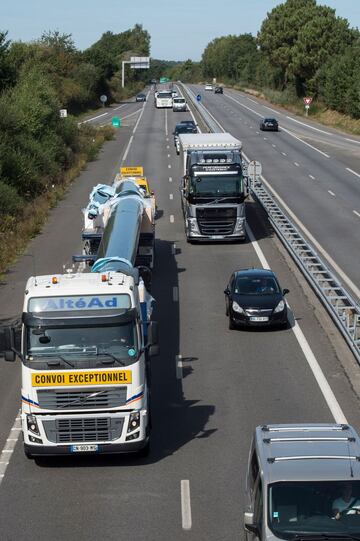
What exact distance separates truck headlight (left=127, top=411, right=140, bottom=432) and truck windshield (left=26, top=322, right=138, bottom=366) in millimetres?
876

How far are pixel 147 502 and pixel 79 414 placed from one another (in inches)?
74.7

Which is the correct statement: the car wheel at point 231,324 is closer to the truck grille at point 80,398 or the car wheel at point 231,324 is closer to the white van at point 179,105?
the truck grille at point 80,398

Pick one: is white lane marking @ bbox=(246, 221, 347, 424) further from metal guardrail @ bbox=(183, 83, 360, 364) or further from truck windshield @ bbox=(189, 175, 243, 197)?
truck windshield @ bbox=(189, 175, 243, 197)

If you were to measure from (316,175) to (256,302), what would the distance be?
36.1 m

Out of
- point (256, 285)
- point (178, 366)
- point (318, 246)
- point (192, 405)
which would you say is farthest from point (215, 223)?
point (192, 405)

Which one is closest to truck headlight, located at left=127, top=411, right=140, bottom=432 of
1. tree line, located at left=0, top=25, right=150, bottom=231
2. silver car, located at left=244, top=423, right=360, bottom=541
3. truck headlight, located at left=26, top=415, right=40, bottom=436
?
truck headlight, located at left=26, top=415, right=40, bottom=436

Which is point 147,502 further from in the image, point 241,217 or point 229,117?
point 229,117

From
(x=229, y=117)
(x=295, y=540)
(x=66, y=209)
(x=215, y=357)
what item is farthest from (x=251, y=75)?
(x=295, y=540)

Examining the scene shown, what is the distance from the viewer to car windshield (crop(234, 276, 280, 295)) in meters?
26.3

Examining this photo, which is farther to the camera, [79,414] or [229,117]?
[229,117]

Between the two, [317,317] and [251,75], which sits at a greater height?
[317,317]

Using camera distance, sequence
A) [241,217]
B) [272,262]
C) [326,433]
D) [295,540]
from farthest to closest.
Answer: [241,217] < [272,262] < [326,433] < [295,540]

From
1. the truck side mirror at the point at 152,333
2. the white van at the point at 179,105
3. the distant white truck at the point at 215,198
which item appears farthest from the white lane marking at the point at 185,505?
the white van at the point at 179,105

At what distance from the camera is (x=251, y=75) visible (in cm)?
18550
